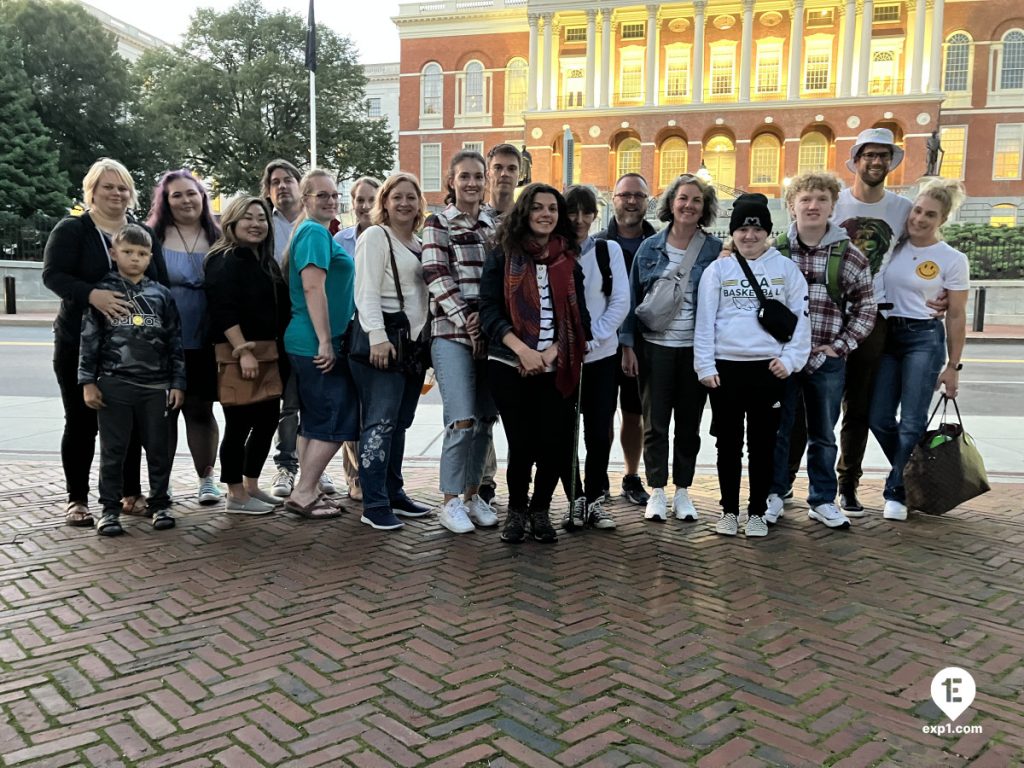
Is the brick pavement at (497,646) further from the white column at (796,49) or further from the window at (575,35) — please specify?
the window at (575,35)

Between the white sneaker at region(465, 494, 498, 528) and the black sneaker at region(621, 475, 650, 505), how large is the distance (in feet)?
3.43

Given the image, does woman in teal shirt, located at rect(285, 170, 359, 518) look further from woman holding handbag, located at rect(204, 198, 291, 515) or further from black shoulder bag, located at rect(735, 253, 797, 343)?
black shoulder bag, located at rect(735, 253, 797, 343)

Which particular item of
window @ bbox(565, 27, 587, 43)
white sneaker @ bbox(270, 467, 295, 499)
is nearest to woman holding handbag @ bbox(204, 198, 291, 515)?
white sneaker @ bbox(270, 467, 295, 499)

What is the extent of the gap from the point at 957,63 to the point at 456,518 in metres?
47.3

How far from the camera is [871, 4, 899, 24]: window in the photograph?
1635 inches

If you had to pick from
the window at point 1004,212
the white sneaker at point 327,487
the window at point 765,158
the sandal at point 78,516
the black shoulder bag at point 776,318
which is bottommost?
the white sneaker at point 327,487

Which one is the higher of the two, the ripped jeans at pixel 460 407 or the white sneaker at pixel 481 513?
the ripped jeans at pixel 460 407

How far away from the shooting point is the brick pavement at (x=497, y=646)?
242cm

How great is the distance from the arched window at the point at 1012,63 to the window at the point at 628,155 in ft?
61.0

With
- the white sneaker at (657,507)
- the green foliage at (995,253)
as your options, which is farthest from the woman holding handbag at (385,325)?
the green foliage at (995,253)

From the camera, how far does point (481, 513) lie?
4.70 metres

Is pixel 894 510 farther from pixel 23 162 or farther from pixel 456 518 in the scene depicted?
pixel 23 162

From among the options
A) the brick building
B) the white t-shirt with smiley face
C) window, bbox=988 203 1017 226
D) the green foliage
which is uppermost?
the brick building

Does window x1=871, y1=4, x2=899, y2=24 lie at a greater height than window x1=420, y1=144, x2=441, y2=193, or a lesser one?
greater
